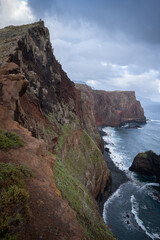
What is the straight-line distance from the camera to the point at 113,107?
410 feet

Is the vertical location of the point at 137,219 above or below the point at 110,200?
below

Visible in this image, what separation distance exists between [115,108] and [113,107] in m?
12.1

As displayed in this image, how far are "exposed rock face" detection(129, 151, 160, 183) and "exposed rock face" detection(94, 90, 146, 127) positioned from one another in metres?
63.7

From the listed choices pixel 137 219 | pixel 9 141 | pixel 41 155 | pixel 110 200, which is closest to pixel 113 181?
pixel 110 200

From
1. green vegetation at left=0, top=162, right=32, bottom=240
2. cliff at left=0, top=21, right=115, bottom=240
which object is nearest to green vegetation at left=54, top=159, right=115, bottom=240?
cliff at left=0, top=21, right=115, bottom=240

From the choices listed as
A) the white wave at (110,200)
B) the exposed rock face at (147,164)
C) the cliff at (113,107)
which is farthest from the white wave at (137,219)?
the cliff at (113,107)

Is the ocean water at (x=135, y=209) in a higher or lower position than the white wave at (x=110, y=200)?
lower

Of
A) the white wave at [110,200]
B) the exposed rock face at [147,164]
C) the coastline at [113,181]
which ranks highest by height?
the exposed rock face at [147,164]

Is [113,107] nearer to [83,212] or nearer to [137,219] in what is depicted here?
[137,219]

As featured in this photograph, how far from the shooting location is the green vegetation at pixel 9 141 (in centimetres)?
903

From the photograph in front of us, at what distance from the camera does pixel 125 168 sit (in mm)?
48875

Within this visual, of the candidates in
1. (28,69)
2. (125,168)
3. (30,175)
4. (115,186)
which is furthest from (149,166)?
(30,175)

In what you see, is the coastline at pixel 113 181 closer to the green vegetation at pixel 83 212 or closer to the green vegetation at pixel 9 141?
the green vegetation at pixel 83 212

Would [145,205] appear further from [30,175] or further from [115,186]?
[30,175]
